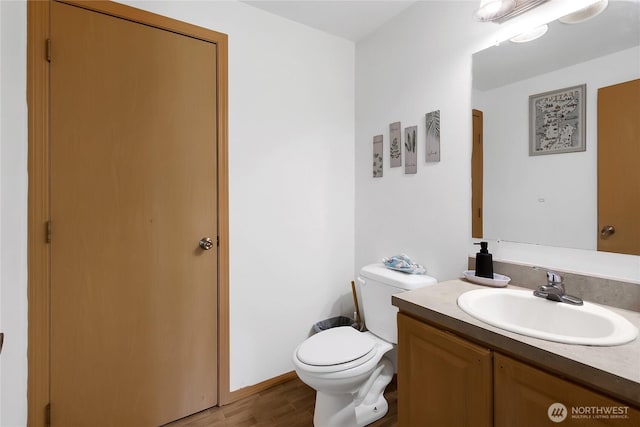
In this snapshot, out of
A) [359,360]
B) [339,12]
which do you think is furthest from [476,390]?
[339,12]

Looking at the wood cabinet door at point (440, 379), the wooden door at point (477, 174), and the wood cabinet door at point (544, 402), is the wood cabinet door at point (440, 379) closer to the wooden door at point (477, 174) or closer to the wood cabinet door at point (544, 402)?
the wood cabinet door at point (544, 402)

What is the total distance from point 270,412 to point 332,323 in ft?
2.21

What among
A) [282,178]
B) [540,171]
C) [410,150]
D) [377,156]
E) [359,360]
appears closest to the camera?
[540,171]

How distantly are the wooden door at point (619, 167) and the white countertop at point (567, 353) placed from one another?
0.87 ft

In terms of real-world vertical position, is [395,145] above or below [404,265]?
above

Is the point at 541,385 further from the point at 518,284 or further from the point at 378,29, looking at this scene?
the point at 378,29

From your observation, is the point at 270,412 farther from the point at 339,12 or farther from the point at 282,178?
the point at 339,12

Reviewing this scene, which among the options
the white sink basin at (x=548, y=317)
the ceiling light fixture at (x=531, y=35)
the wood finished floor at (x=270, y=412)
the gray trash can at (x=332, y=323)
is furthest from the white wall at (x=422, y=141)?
the wood finished floor at (x=270, y=412)

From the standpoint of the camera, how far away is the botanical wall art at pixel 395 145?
6.10ft

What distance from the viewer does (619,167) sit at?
104 cm

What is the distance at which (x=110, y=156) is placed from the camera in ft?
4.66

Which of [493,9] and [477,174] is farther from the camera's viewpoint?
[477,174]

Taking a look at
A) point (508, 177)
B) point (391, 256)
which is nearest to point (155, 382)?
point (391, 256)

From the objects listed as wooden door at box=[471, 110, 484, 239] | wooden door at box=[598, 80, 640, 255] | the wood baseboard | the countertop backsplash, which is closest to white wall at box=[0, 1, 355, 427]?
the wood baseboard
